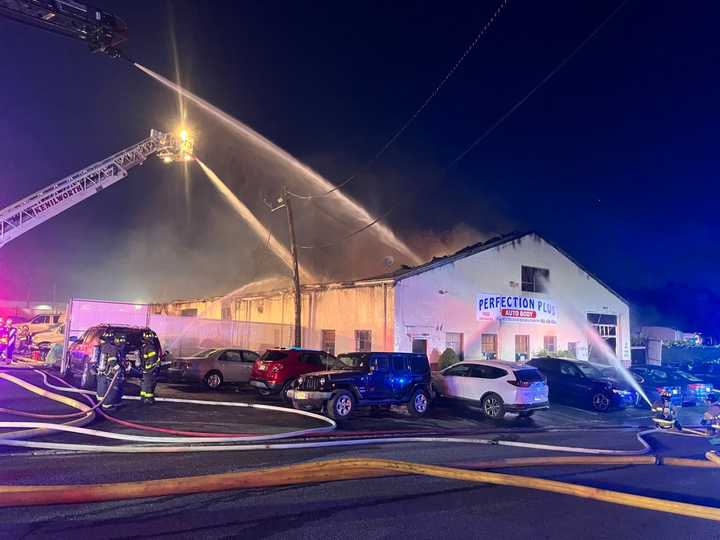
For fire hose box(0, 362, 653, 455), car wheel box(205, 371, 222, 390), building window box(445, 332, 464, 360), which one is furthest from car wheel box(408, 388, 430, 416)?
building window box(445, 332, 464, 360)

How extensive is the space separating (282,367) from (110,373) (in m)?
4.72

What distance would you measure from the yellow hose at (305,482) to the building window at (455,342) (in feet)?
45.9

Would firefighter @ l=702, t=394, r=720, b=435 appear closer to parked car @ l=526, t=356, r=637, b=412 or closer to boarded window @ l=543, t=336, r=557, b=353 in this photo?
parked car @ l=526, t=356, r=637, b=412

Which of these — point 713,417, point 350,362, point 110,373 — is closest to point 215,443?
point 110,373

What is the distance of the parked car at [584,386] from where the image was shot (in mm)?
15609

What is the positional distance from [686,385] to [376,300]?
11.2 meters

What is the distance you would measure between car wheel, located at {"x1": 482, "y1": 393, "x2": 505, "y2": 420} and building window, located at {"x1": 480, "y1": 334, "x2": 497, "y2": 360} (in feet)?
29.2

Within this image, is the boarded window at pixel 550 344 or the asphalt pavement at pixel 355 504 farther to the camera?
the boarded window at pixel 550 344

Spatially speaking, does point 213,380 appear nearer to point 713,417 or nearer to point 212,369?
point 212,369

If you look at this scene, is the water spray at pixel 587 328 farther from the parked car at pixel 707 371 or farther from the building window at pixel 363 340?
the building window at pixel 363 340

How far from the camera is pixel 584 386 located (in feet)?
52.9

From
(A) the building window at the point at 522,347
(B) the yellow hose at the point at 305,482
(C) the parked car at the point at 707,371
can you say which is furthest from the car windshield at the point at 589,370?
(B) the yellow hose at the point at 305,482

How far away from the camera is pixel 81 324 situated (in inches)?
666

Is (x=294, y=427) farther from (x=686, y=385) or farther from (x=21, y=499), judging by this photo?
(x=686, y=385)
